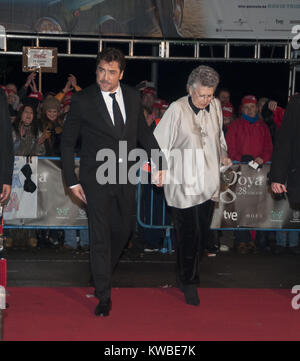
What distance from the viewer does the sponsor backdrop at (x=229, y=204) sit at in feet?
31.1

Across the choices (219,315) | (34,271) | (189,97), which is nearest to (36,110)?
(34,271)

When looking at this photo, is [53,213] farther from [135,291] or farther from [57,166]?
[135,291]

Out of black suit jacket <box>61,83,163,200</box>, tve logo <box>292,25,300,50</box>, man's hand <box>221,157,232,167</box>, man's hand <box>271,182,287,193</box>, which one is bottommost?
man's hand <box>271,182,287,193</box>

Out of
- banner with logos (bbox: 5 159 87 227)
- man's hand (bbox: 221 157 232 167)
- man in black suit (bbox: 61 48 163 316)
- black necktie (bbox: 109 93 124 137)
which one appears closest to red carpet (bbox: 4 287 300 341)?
man in black suit (bbox: 61 48 163 316)

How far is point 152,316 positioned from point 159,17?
19.6 feet

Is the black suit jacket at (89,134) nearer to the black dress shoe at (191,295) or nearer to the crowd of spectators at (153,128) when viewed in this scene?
the black dress shoe at (191,295)

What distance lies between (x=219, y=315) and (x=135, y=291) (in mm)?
1218

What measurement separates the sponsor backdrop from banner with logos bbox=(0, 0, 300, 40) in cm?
221

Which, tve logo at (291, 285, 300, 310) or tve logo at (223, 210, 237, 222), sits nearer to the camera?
tve logo at (291, 285, 300, 310)

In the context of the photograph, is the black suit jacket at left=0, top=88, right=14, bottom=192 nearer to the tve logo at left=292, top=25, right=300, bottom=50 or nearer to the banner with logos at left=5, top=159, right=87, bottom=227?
the banner with logos at left=5, top=159, right=87, bottom=227

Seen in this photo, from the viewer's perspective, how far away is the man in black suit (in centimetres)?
551

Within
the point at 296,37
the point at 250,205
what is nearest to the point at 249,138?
the point at 250,205

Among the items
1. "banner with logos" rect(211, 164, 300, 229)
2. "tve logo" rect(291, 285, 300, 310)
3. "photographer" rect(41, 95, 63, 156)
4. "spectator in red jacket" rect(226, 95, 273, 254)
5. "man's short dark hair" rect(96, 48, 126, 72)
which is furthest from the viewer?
"spectator in red jacket" rect(226, 95, 273, 254)

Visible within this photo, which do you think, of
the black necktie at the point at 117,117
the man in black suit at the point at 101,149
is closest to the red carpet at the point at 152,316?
the man in black suit at the point at 101,149
